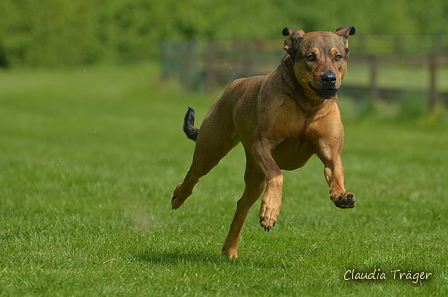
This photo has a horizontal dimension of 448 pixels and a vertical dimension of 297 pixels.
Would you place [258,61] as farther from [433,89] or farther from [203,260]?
[203,260]

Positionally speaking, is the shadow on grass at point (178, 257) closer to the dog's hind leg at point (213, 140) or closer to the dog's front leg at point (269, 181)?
the dog's hind leg at point (213, 140)

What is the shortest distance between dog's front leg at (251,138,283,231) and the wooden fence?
13.7 metres

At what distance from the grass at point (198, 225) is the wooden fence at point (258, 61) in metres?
4.78

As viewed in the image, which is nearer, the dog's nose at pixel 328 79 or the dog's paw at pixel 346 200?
the dog's paw at pixel 346 200

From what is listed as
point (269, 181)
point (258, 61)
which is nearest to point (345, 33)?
point (269, 181)

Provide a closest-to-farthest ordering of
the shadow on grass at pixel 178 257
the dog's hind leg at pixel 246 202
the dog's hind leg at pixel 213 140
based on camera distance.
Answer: the shadow on grass at pixel 178 257
the dog's hind leg at pixel 246 202
the dog's hind leg at pixel 213 140

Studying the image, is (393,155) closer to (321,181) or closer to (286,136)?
(321,181)

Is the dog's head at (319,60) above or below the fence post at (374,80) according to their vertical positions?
above

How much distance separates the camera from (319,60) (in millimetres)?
Result: 5164

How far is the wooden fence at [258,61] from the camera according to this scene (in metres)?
19.6

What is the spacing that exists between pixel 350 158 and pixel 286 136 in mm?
7639

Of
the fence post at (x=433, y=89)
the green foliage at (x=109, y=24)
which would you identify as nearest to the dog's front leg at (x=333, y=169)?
the fence post at (x=433, y=89)

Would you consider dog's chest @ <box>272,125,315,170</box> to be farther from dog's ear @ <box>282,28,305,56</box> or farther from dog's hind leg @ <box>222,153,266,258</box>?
dog's ear @ <box>282,28,305,56</box>

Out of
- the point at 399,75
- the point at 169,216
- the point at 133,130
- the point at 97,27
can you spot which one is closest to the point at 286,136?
the point at 169,216
